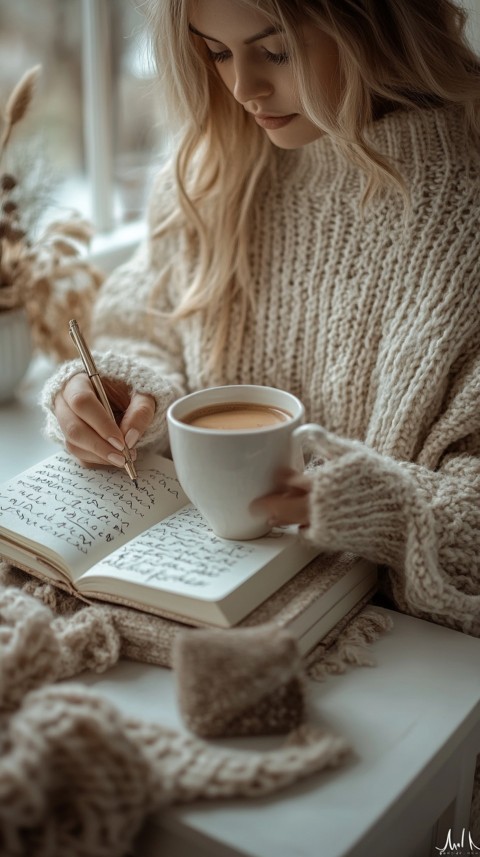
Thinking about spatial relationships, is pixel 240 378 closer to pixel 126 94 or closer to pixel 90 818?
pixel 90 818

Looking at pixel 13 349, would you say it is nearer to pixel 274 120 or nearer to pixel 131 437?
pixel 131 437

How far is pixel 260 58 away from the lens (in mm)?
866

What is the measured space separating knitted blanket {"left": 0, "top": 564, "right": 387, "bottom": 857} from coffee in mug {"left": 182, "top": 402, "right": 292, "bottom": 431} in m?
0.20

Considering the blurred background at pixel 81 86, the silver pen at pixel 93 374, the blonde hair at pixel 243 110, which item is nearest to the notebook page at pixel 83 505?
the silver pen at pixel 93 374

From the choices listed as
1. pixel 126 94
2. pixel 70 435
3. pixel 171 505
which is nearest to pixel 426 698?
pixel 171 505

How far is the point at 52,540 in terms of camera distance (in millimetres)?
812

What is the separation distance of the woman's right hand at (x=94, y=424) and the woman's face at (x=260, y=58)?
339 mm

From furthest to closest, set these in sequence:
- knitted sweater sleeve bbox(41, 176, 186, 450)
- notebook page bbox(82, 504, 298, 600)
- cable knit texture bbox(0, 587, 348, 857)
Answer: knitted sweater sleeve bbox(41, 176, 186, 450) < notebook page bbox(82, 504, 298, 600) < cable knit texture bbox(0, 587, 348, 857)

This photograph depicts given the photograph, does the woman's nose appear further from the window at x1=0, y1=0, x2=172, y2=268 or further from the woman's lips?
the window at x1=0, y1=0, x2=172, y2=268

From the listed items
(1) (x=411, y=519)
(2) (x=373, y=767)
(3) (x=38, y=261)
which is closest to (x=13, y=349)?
(3) (x=38, y=261)

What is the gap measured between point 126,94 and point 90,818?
4.69 feet

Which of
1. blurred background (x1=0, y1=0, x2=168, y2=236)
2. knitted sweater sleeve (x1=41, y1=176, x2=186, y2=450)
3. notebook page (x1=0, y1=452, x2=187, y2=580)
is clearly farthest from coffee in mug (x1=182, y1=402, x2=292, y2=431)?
blurred background (x1=0, y1=0, x2=168, y2=236)

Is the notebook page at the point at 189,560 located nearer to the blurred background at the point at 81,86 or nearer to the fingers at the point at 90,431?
the fingers at the point at 90,431

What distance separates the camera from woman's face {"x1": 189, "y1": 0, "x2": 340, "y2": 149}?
0.83m
